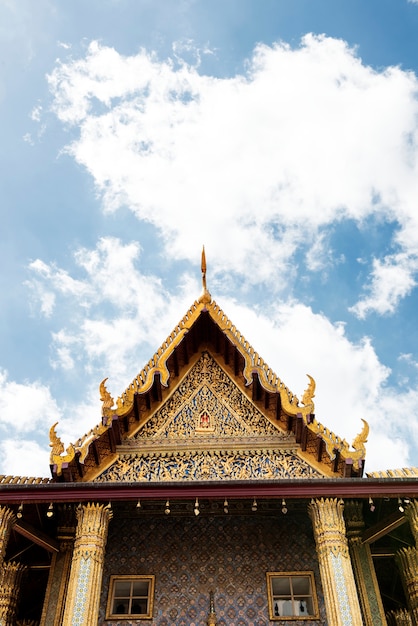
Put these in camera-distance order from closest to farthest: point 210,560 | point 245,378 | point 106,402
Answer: point 210,560 < point 106,402 < point 245,378

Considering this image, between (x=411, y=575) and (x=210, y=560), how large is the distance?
2851mm

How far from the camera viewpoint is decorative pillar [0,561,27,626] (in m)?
8.30

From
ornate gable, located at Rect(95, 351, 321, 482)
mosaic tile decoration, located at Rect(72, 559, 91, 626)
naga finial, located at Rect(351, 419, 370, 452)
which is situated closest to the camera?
mosaic tile decoration, located at Rect(72, 559, 91, 626)

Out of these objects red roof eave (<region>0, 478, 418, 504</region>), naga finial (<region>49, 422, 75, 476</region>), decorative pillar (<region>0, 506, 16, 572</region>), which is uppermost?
naga finial (<region>49, 422, 75, 476</region>)

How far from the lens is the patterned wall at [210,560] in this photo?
8.69m

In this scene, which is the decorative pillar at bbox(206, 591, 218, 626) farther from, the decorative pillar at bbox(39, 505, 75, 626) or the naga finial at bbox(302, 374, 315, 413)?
the naga finial at bbox(302, 374, 315, 413)

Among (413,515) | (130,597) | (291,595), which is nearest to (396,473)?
(413,515)

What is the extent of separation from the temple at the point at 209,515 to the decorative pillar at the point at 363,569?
2 centimetres

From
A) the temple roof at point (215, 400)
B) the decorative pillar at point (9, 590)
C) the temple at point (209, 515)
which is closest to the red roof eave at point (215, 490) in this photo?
the temple at point (209, 515)

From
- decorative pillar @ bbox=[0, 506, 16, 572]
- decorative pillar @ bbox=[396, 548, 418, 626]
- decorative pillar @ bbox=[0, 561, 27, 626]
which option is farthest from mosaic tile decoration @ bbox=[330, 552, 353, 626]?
decorative pillar @ bbox=[0, 561, 27, 626]

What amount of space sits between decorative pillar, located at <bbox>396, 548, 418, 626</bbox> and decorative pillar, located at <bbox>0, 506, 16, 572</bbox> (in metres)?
5.42

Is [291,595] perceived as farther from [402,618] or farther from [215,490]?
[215,490]

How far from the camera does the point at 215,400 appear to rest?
33.8 ft

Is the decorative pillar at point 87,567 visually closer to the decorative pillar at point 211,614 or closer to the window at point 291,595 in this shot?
the decorative pillar at point 211,614
